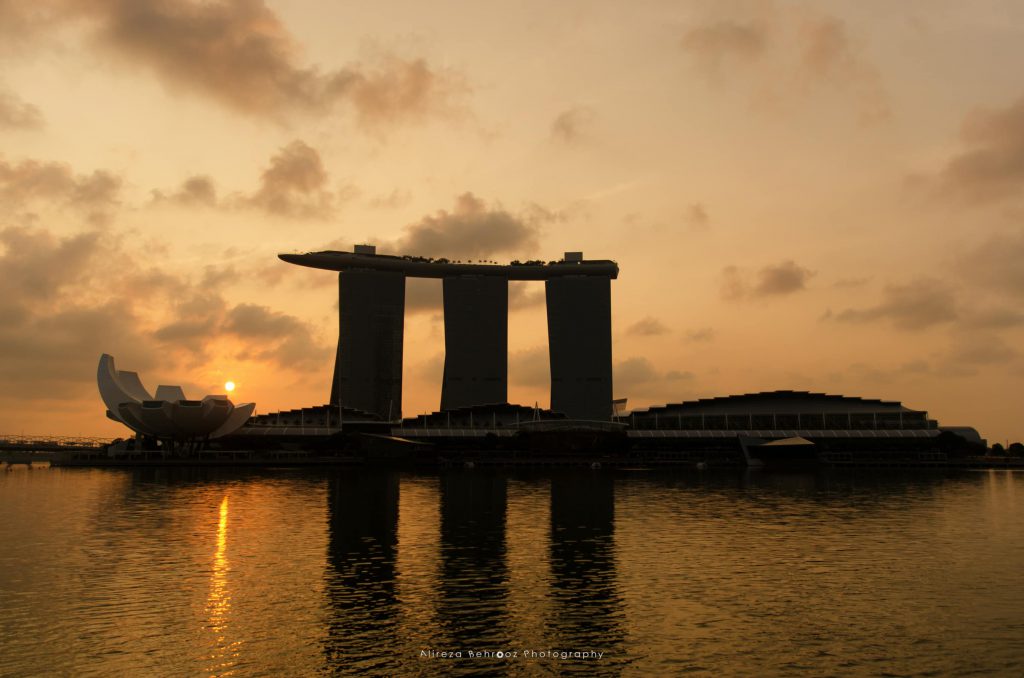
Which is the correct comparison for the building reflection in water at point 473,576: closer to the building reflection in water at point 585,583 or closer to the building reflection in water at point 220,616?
the building reflection in water at point 585,583

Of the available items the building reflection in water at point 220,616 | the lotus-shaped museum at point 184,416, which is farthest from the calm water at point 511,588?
the lotus-shaped museum at point 184,416

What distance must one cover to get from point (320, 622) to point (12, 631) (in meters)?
12.6

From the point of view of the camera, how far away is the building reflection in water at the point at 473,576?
34.3 meters

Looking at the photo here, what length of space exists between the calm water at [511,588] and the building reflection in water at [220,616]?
158 millimetres

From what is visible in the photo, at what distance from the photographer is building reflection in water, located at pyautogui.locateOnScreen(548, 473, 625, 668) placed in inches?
1331

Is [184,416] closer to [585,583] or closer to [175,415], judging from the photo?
[175,415]

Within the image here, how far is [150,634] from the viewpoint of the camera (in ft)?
112

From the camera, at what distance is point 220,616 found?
3712 centimetres

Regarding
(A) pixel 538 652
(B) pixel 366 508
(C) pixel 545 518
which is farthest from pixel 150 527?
(A) pixel 538 652

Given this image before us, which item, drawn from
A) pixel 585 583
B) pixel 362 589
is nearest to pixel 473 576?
pixel 585 583

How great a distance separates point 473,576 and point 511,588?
3781 mm

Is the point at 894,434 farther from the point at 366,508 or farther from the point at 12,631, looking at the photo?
the point at 12,631

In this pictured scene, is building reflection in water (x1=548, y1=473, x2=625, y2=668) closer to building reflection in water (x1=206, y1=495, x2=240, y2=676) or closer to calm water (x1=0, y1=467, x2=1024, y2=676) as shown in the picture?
calm water (x1=0, y1=467, x2=1024, y2=676)

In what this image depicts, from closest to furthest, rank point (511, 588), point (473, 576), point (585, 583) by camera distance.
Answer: point (511, 588) < point (585, 583) < point (473, 576)
